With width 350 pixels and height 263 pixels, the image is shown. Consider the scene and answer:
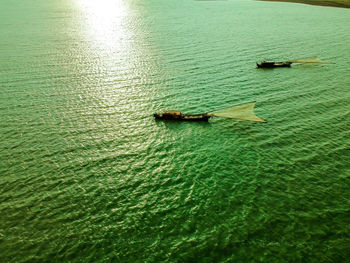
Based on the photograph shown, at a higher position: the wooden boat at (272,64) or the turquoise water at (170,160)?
the wooden boat at (272,64)

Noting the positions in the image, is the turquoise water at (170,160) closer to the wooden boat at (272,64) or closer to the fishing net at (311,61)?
the fishing net at (311,61)

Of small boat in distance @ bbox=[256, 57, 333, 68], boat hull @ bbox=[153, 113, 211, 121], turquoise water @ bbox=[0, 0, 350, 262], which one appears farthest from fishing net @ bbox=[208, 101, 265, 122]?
small boat in distance @ bbox=[256, 57, 333, 68]

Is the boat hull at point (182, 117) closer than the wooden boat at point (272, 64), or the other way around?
the boat hull at point (182, 117)

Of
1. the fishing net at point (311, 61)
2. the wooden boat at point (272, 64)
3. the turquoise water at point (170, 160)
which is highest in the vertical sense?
the fishing net at point (311, 61)

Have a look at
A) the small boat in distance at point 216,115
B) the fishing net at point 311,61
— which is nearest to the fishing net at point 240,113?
the small boat in distance at point 216,115

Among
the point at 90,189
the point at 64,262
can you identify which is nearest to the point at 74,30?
the point at 90,189

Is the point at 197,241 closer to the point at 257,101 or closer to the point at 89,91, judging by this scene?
the point at 257,101
